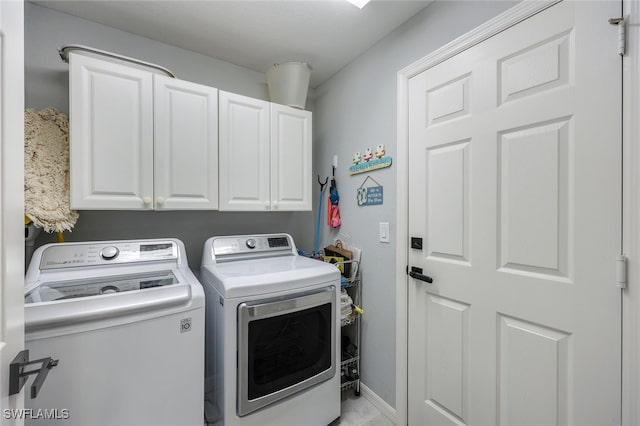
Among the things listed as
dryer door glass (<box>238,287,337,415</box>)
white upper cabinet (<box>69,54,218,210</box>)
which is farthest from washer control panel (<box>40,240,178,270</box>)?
dryer door glass (<box>238,287,337,415</box>)

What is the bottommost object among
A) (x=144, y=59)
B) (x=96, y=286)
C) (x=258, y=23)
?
(x=96, y=286)

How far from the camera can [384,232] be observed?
1.78 m

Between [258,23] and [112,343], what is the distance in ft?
6.20

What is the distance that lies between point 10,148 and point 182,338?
0.89 m

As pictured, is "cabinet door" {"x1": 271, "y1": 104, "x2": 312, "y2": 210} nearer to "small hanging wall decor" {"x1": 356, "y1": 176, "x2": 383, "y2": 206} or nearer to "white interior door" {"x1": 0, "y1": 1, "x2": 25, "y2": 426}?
"small hanging wall decor" {"x1": 356, "y1": 176, "x2": 383, "y2": 206}

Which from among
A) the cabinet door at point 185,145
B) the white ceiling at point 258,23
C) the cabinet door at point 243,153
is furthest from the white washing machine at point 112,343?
the white ceiling at point 258,23

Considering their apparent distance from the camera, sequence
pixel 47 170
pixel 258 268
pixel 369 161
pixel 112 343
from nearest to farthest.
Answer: pixel 112 343 → pixel 47 170 → pixel 258 268 → pixel 369 161

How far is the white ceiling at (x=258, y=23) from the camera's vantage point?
1542 mm

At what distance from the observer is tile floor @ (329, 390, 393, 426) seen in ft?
5.53

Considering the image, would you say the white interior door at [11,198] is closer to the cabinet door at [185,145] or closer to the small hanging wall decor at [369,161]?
the cabinet door at [185,145]

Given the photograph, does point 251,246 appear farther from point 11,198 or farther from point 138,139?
point 11,198

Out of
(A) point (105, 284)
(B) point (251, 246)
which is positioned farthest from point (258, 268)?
(A) point (105, 284)

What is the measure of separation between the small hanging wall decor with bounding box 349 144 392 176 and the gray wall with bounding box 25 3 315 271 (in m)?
0.81

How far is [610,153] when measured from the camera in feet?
2.99
